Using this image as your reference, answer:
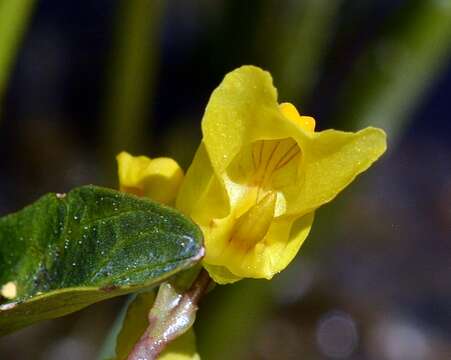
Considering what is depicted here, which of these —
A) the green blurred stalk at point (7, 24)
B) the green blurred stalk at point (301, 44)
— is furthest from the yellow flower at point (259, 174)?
the green blurred stalk at point (301, 44)

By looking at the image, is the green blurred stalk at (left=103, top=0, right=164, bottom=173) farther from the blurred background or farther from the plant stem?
the plant stem

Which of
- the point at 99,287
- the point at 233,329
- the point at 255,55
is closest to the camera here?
the point at 99,287

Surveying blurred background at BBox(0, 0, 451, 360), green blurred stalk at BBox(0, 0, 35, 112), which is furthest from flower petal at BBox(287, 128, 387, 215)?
blurred background at BBox(0, 0, 451, 360)

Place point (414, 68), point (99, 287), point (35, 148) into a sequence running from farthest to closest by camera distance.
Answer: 1. point (35, 148)
2. point (414, 68)
3. point (99, 287)

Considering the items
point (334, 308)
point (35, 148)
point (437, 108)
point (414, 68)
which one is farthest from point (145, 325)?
point (437, 108)

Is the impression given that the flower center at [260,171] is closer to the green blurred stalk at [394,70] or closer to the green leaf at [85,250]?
the green leaf at [85,250]

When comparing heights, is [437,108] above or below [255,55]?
below

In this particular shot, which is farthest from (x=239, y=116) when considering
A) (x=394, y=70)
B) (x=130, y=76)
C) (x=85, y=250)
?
(x=130, y=76)

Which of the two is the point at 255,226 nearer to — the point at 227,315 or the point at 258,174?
the point at 258,174

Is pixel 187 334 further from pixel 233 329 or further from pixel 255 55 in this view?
pixel 255 55
